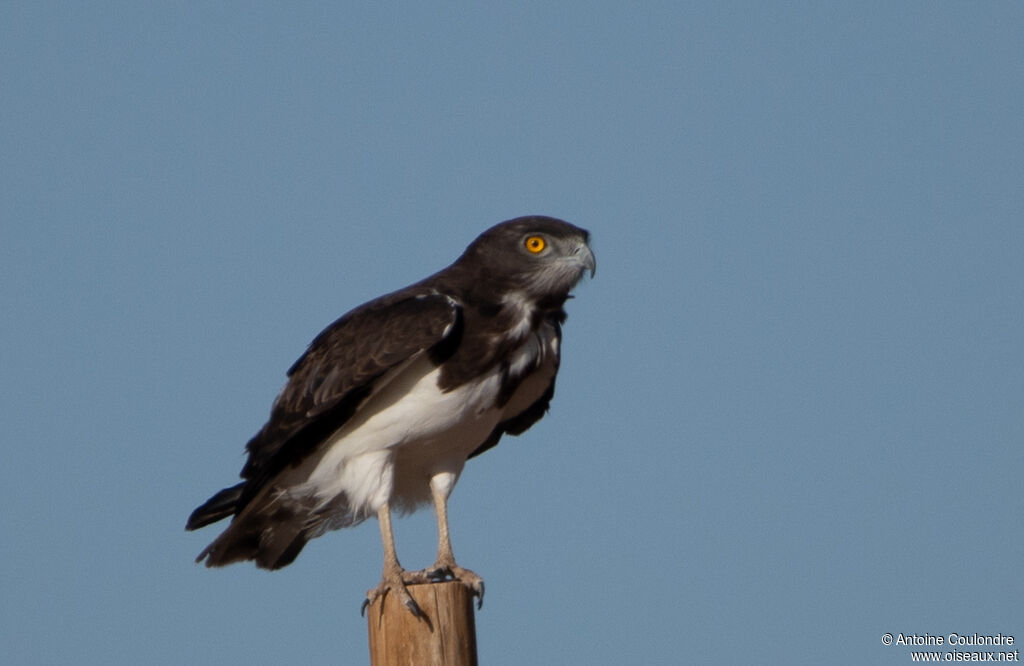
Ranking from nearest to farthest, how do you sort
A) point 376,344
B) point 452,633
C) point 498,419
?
point 452,633
point 376,344
point 498,419

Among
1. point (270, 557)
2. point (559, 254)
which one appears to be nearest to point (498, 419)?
point (559, 254)

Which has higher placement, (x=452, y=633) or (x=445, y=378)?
(x=445, y=378)

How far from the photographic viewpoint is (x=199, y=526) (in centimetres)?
918

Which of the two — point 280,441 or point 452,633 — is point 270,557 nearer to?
point 280,441

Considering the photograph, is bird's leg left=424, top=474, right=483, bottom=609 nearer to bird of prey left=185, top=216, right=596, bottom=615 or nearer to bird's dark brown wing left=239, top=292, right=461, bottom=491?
bird of prey left=185, top=216, right=596, bottom=615

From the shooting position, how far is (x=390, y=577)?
25.8 feet

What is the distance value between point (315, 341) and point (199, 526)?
1400mm

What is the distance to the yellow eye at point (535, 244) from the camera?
8.98 meters

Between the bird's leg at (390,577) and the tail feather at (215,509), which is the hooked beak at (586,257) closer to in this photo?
the bird's leg at (390,577)

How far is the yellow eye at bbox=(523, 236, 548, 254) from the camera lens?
29.5ft

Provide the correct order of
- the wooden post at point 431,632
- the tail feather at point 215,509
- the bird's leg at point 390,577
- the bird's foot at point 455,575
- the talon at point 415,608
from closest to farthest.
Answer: the wooden post at point 431,632 < the talon at point 415,608 < the bird's leg at point 390,577 < the bird's foot at point 455,575 < the tail feather at point 215,509

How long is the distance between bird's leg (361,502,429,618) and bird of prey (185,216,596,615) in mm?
11

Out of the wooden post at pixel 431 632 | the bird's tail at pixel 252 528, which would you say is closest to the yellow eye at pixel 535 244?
the bird's tail at pixel 252 528

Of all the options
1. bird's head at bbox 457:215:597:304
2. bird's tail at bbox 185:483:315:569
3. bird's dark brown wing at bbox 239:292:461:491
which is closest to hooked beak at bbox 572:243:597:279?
bird's head at bbox 457:215:597:304
